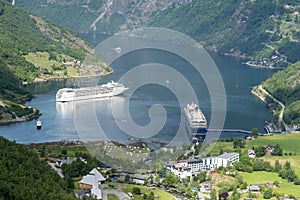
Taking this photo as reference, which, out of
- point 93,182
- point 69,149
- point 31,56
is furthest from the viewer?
point 31,56

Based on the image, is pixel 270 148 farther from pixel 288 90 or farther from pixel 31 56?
pixel 31 56

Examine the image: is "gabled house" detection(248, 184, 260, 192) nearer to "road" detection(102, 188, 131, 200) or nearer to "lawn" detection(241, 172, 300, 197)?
"lawn" detection(241, 172, 300, 197)

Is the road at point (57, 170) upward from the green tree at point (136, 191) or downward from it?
upward

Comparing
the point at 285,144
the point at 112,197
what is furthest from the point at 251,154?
the point at 112,197

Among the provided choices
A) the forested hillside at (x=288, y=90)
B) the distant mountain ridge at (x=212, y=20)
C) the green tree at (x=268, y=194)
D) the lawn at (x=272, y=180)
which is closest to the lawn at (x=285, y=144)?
the lawn at (x=272, y=180)

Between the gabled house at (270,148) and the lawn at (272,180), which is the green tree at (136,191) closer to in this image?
the lawn at (272,180)

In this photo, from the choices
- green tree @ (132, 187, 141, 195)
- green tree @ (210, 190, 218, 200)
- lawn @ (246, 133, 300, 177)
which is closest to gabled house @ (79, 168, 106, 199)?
green tree @ (132, 187, 141, 195)

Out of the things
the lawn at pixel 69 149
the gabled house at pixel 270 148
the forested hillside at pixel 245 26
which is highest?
the forested hillside at pixel 245 26

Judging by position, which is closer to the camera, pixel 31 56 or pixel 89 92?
pixel 89 92
